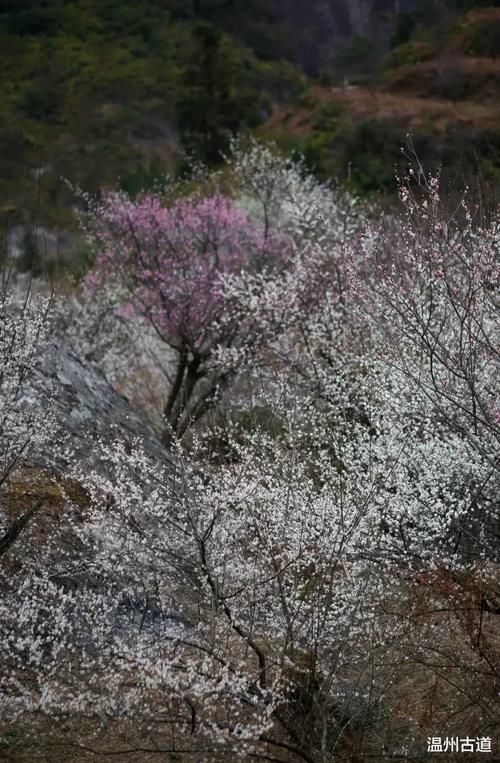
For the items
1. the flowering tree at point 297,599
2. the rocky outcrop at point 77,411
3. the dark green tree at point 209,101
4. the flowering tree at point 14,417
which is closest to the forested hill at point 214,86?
the dark green tree at point 209,101

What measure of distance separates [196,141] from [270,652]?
1166 inches

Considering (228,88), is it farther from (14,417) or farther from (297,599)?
(297,599)

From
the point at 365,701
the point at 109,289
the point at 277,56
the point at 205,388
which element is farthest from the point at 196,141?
the point at 365,701

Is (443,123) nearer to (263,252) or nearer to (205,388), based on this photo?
(263,252)

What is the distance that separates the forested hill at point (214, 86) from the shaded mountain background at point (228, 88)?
0.10 metres

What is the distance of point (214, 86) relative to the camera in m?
33.2

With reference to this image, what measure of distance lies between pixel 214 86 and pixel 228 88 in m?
0.59

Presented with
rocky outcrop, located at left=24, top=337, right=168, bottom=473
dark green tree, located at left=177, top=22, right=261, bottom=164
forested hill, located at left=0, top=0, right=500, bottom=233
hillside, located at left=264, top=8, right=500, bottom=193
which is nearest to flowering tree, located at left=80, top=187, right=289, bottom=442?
rocky outcrop, located at left=24, top=337, right=168, bottom=473

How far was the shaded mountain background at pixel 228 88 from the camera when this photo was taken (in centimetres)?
2520

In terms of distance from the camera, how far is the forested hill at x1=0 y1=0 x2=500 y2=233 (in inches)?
1026

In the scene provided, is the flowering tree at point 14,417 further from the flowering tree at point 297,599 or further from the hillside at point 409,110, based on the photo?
the hillside at point 409,110

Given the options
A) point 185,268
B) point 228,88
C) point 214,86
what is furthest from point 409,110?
point 185,268

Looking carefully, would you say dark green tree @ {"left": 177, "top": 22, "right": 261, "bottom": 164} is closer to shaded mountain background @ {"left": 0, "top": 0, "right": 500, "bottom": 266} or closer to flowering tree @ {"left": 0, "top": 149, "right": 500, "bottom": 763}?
shaded mountain background @ {"left": 0, "top": 0, "right": 500, "bottom": 266}

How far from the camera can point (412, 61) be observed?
35969 millimetres
